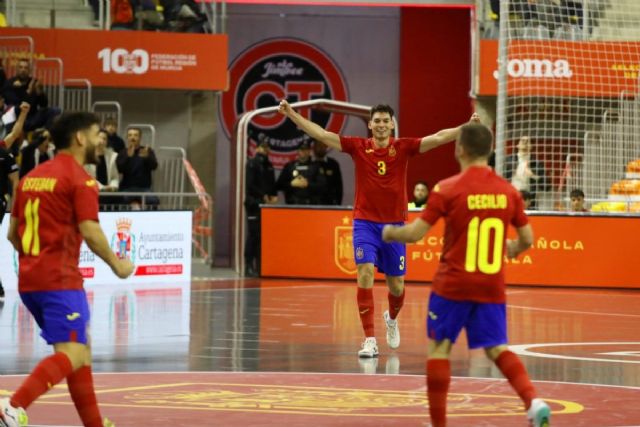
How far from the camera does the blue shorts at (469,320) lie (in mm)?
7766

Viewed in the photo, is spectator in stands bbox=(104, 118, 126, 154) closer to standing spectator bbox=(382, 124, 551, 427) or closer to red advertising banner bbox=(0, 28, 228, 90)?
red advertising banner bbox=(0, 28, 228, 90)

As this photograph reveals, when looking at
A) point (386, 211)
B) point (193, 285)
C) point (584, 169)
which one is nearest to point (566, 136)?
point (584, 169)

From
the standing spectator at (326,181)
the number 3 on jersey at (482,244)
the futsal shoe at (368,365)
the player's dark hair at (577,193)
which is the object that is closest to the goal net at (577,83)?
the player's dark hair at (577,193)

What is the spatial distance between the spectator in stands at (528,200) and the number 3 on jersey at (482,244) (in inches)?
522

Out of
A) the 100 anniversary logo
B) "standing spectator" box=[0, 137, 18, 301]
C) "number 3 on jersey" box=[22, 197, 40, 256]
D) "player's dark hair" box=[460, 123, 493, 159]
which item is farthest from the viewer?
the 100 anniversary logo

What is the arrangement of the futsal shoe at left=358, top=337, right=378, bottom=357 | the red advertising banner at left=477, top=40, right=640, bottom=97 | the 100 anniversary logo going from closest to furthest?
1. the futsal shoe at left=358, top=337, right=378, bottom=357
2. the red advertising banner at left=477, top=40, right=640, bottom=97
3. the 100 anniversary logo

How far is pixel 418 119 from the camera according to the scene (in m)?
30.1

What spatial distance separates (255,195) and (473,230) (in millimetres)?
16163

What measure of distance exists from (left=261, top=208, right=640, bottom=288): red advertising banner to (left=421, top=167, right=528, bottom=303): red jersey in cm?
1369

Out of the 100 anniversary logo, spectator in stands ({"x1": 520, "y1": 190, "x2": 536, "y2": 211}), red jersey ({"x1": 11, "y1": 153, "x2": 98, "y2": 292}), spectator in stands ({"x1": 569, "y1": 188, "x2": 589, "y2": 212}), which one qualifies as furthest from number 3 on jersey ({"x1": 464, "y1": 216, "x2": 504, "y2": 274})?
the 100 anniversary logo

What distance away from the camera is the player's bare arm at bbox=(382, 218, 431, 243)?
771 centimetres

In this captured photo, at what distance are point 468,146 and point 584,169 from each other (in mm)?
17143

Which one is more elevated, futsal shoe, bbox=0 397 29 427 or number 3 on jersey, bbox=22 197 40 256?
Answer: number 3 on jersey, bbox=22 197 40 256

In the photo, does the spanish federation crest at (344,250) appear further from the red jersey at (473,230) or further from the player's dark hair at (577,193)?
the red jersey at (473,230)
